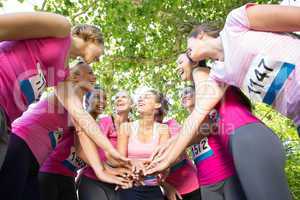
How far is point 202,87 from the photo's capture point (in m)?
2.42

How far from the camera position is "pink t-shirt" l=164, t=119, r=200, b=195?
3180 mm

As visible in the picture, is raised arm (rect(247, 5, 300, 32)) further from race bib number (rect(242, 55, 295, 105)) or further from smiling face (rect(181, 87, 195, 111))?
smiling face (rect(181, 87, 195, 111))

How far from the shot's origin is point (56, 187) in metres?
2.90

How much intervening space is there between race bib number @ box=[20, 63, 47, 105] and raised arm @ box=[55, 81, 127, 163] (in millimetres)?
396

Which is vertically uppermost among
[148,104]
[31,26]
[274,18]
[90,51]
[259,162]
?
[274,18]

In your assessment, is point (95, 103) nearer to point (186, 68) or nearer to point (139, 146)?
point (139, 146)

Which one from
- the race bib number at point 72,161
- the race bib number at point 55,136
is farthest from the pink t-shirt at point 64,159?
the race bib number at point 55,136

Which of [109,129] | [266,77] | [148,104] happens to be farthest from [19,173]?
[148,104]

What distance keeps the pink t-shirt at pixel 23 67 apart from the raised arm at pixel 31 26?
0.20 ft

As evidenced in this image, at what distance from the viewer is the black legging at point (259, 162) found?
1.98 m

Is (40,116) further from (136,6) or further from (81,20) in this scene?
(81,20)

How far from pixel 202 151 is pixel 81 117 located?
0.84 m

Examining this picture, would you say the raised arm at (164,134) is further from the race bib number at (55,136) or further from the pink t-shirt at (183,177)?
the race bib number at (55,136)

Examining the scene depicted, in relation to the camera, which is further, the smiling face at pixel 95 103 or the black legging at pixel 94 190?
the smiling face at pixel 95 103
